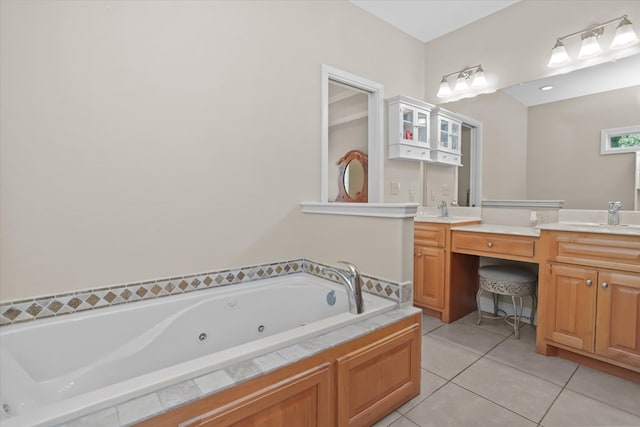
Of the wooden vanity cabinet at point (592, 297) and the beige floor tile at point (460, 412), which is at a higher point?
the wooden vanity cabinet at point (592, 297)

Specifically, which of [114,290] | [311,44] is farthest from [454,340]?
[311,44]

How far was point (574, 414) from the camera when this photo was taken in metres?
1.58

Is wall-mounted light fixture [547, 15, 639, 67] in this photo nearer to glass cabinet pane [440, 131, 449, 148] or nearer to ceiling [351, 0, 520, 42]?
ceiling [351, 0, 520, 42]

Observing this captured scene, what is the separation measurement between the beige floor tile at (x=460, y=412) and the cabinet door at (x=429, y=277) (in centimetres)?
105

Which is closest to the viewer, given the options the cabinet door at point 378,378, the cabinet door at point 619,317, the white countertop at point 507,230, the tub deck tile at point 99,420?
the tub deck tile at point 99,420

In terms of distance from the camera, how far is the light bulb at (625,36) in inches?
84.4

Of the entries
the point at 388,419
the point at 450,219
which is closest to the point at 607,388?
the point at 388,419

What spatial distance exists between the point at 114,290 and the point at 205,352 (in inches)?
23.2

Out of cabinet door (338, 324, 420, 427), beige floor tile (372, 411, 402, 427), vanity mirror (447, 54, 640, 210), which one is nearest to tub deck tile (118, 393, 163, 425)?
cabinet door (338, 324, 420, 427)

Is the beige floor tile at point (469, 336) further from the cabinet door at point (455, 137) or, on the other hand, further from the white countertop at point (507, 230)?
the cabinet door at point (455, 137)

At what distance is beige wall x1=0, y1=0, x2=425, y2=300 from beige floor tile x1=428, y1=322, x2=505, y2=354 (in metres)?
0.98

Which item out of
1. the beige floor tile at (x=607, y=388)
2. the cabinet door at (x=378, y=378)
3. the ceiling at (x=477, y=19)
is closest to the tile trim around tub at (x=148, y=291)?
the cabinet door at (x=378, y=378)

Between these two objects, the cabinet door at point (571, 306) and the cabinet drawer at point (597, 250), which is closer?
the cabinet drawer at point (597, 250)

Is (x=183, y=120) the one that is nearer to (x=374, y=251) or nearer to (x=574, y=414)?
(x=374, y=251)
